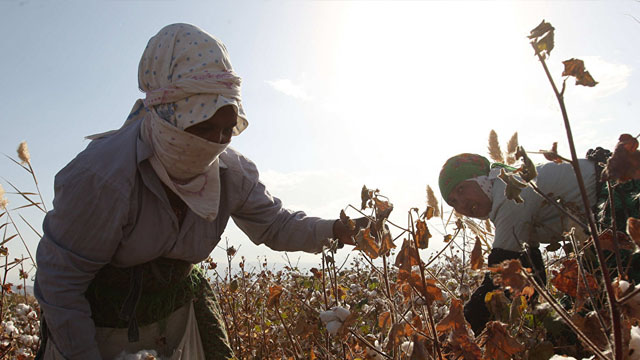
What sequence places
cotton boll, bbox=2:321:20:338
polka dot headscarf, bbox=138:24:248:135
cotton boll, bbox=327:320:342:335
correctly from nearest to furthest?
cotton boll, bbox=327:320:342:335, polka dot headscarf, bbox=138:24:248:135, cotton boll, bbox=2:321:20:338

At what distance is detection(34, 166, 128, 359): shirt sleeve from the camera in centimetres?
151

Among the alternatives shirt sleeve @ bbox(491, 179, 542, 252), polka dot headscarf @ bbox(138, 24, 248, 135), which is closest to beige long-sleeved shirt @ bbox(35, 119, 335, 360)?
polka dot headscarf @ bbox(138, 24, 248, 135)

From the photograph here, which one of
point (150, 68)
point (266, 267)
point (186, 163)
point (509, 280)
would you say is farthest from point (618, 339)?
point (266, 267)

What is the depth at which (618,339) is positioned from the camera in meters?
0.59

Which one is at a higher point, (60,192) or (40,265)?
(60,192)

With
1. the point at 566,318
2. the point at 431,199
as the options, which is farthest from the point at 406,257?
the point at 431,199

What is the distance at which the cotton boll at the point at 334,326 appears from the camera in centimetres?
96

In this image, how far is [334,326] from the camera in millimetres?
969

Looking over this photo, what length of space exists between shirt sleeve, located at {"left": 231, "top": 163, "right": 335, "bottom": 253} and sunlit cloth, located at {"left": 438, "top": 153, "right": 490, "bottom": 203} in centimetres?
107

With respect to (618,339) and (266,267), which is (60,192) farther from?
(266,267)

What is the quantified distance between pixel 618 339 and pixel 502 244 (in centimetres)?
158

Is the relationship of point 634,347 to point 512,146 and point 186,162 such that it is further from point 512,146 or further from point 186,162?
point 512,146

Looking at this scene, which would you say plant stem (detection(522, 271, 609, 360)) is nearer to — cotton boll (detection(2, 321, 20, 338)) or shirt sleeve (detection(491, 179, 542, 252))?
shirt sleeve (detection(491, 179, 542, 252))

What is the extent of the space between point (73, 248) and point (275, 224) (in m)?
0.88
